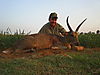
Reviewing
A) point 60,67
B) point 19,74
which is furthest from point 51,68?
point 19,74

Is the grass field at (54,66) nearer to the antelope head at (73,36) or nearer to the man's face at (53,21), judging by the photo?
the antelope head at (73,36)

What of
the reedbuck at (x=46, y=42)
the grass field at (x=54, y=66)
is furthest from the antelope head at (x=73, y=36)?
the grass field at (x=54, y=66)

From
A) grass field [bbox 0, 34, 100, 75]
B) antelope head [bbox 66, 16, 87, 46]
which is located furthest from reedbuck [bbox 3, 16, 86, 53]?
grass field [bbox 0, 34, 100, 75]

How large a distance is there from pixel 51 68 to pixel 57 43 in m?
3.87

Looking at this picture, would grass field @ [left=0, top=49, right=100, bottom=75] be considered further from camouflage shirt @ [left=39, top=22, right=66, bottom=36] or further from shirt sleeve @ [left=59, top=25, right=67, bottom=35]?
camouflage shirt @ [left=39, top=22, right=66, bottom=36]

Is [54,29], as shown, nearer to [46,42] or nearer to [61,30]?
[61,30]

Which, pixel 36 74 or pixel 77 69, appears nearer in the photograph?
pixel 36 74

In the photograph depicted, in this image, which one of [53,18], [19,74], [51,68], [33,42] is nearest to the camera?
[19,74]

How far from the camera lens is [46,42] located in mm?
10523

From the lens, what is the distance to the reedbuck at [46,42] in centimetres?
1014

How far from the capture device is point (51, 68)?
7000 mm

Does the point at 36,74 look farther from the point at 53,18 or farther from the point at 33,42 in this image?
the point at 53,18

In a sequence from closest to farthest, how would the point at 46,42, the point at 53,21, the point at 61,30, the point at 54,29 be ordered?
the point at 46,42 → the point at 53,21 → the point at 61,30 → the point at 54,29

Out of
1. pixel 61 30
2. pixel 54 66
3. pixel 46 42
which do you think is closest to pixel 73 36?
pixel 61 30
